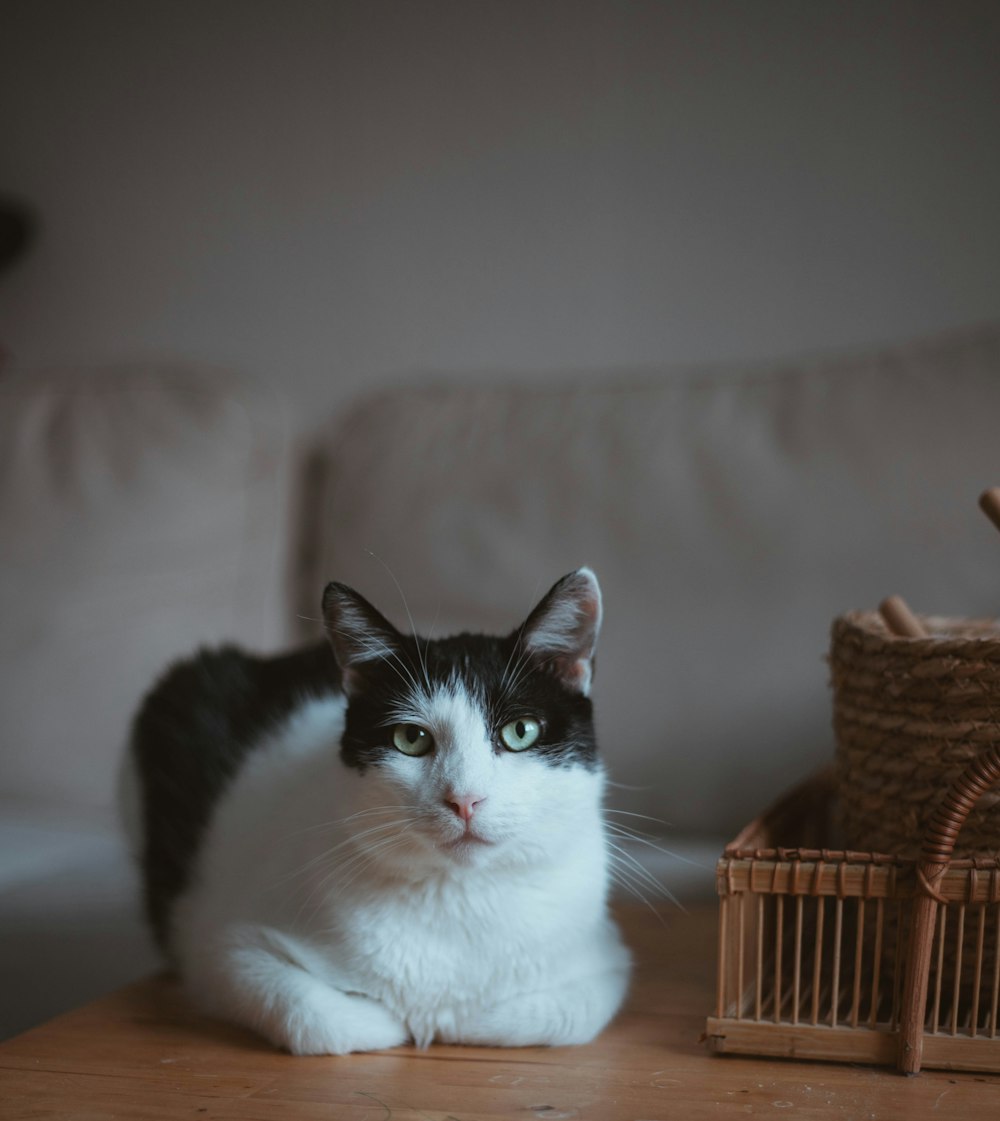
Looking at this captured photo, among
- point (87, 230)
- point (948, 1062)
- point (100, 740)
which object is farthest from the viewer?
point (87, 230)

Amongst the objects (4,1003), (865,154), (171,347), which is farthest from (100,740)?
(865,154)

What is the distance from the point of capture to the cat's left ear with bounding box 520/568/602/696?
871mm

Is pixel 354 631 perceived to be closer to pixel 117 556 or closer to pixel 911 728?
pixel 911 728

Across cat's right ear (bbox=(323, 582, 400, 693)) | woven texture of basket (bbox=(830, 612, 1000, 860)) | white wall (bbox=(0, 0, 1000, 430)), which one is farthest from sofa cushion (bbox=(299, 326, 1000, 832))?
cat's right ear (bbox=(323, 582, 400, 693))

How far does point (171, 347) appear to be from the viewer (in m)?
2.09

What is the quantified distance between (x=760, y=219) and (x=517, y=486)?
0.65m

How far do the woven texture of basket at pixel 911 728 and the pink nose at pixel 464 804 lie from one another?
33 cm

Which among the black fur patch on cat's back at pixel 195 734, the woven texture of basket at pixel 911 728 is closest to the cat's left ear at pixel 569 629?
the woven texture of basket at pixel 911 728

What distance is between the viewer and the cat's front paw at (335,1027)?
0.83m

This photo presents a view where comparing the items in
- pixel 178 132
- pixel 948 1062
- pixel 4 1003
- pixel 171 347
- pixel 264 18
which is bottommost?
pixel 4 1003

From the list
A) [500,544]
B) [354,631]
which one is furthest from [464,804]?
[500,544]

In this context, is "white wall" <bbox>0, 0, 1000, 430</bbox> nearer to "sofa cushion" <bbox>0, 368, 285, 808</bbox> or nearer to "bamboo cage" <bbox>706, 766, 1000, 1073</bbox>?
"sofa cushion" <bbox>0, 368, 285, 808</bbox>

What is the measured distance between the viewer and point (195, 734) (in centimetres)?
118

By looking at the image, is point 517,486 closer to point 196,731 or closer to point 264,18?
point 196,731
